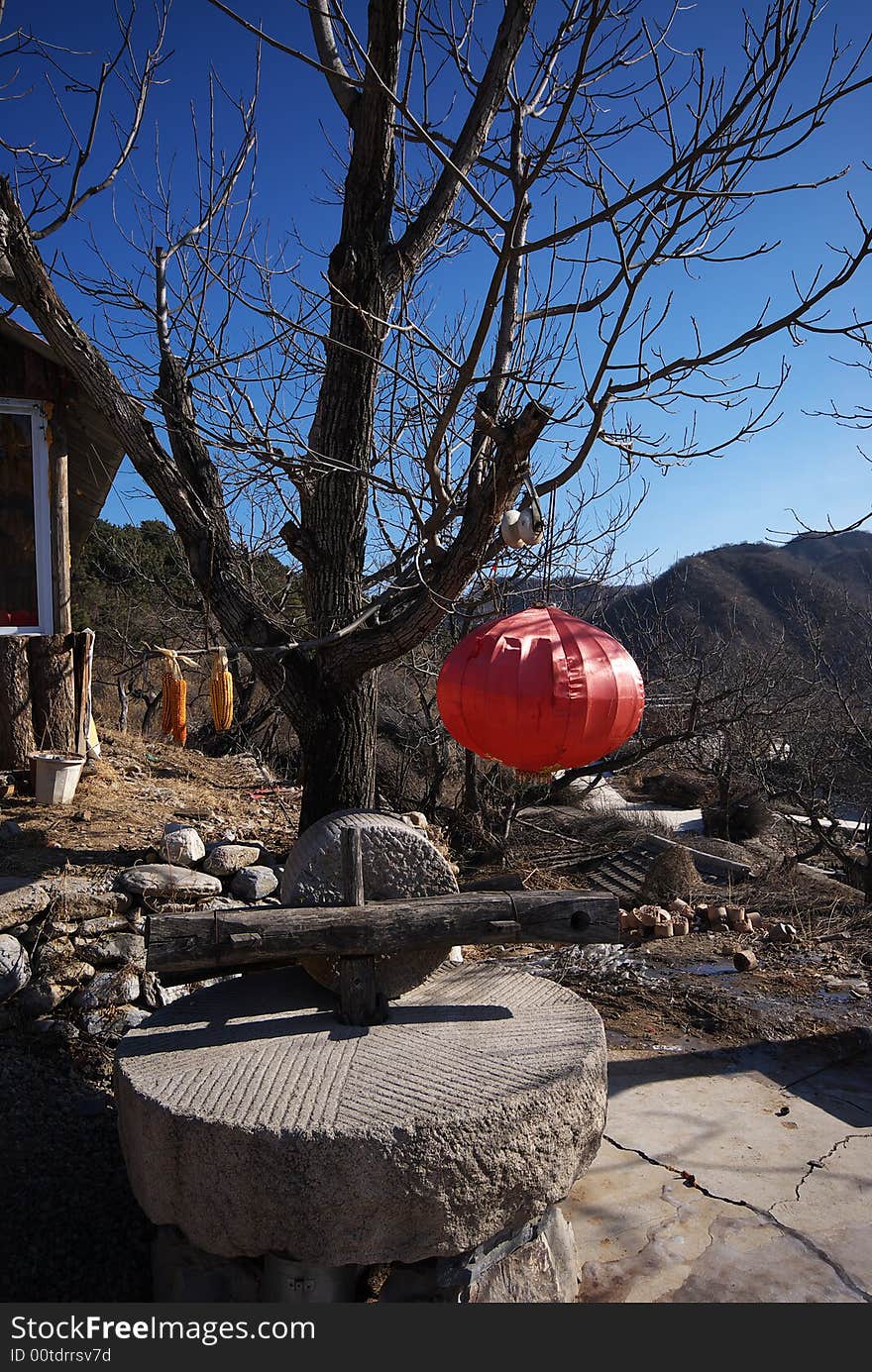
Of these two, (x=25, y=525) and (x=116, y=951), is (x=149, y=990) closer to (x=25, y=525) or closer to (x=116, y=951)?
(x=116, y=951)

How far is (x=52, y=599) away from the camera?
6113 mm

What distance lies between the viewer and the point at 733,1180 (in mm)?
3402

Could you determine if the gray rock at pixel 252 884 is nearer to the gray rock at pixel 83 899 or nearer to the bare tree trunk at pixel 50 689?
the gray rock at pixel 83 899

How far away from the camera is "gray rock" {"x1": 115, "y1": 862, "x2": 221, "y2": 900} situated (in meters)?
4.73

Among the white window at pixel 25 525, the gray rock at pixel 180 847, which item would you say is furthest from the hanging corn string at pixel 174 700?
the white window at pixel 25 525

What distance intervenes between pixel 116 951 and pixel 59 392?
3.87m

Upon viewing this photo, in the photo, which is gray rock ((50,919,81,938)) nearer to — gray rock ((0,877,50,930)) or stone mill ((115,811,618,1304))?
gray rock ((0,877,50,930))

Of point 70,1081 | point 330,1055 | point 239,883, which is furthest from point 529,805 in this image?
point 330,1055

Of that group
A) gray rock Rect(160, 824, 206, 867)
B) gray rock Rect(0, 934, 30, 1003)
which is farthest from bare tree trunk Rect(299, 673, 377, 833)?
gray rock Rect(0, 934, 30, 1003)

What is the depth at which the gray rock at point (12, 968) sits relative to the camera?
161 inches

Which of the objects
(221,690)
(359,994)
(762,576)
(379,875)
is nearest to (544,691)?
(379,875)

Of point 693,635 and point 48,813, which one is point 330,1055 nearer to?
point 48,813

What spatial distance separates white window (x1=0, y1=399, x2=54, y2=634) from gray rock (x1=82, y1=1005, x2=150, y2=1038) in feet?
9.46

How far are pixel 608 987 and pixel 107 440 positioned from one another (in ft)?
17.9
